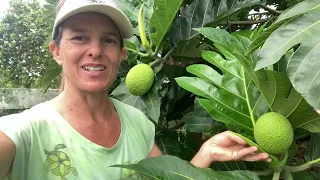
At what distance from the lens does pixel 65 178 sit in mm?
923

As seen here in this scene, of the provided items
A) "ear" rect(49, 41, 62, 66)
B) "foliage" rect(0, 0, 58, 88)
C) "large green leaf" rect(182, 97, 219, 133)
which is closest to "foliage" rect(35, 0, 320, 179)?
"large green leaf" rect(182, 97, 219, 133)

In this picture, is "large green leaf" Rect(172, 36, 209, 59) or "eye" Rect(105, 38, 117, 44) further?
"large green leaf" Rect(172, 36, 209, 59)

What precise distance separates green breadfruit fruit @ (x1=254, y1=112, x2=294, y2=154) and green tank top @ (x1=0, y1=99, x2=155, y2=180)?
13.2 inches

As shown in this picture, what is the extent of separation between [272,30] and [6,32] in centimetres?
1033

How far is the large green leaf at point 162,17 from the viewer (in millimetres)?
1322

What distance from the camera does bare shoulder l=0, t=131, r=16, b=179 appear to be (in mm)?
787

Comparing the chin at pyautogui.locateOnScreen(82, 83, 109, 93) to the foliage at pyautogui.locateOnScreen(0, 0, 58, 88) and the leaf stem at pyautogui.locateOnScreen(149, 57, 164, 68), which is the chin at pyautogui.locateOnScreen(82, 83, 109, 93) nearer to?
the leaf stem at pyautogui.locateOnScreen(149, 57, 164, 68)

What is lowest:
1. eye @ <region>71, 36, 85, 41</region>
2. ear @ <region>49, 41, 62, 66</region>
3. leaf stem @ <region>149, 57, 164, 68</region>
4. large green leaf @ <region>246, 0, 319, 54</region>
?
leaf stem @ <region>149, 57, 164, 68</region>

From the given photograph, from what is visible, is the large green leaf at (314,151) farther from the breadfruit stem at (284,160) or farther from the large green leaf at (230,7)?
the large green leaf at (230,7)

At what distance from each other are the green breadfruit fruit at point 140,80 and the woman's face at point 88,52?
1.19 feet

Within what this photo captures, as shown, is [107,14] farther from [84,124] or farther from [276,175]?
[276,175]

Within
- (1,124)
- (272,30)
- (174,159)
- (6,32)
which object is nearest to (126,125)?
Result: (174,159)

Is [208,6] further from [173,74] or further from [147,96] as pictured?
[147,96]

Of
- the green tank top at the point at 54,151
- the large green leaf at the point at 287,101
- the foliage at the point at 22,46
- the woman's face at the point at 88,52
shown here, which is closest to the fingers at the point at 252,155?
the large green leaf at the point at 287,101
